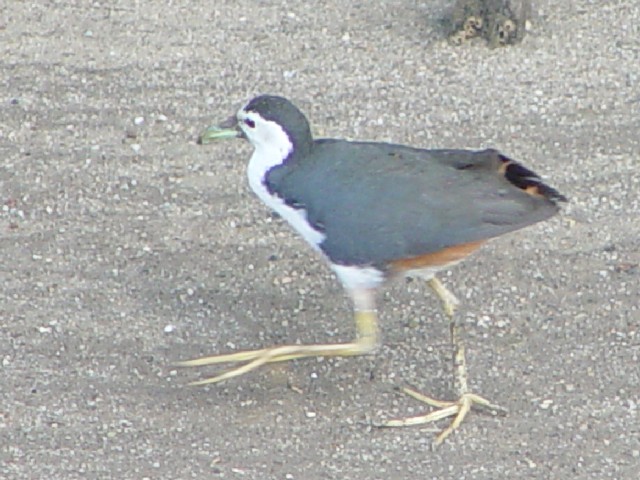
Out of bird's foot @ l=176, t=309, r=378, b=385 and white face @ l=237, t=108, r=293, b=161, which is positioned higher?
white face @ l=237, t=108, r=293, b=161

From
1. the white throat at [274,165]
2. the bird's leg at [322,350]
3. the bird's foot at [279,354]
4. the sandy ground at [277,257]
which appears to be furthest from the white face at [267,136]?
the sandy ground at [277,257]

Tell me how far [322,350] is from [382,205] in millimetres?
554

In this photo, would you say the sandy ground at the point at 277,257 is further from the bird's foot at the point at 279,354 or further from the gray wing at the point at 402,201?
the gray wing at the point at 402,201

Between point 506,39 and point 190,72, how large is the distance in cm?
149

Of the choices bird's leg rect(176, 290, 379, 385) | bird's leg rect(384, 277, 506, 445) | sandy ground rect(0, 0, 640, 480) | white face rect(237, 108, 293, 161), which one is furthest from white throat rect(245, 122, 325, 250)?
sandy ground rect(0, 0, 640, 480)

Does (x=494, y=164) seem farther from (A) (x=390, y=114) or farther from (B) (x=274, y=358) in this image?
(A) (x=390, y=114)

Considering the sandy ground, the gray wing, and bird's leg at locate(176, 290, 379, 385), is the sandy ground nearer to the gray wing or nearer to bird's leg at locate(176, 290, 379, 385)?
bird's leg at locate(176, 290, 379, 385)

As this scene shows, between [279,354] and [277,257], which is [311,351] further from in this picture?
[277,257]

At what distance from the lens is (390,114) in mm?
6148

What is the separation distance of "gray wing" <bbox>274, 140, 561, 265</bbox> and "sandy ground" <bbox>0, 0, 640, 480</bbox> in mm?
639

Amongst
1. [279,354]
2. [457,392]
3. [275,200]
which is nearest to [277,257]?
[279,354]

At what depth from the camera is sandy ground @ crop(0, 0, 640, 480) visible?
4445 mm

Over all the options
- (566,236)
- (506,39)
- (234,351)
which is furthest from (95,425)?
(506,39)

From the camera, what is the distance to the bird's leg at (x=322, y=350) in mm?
4484
